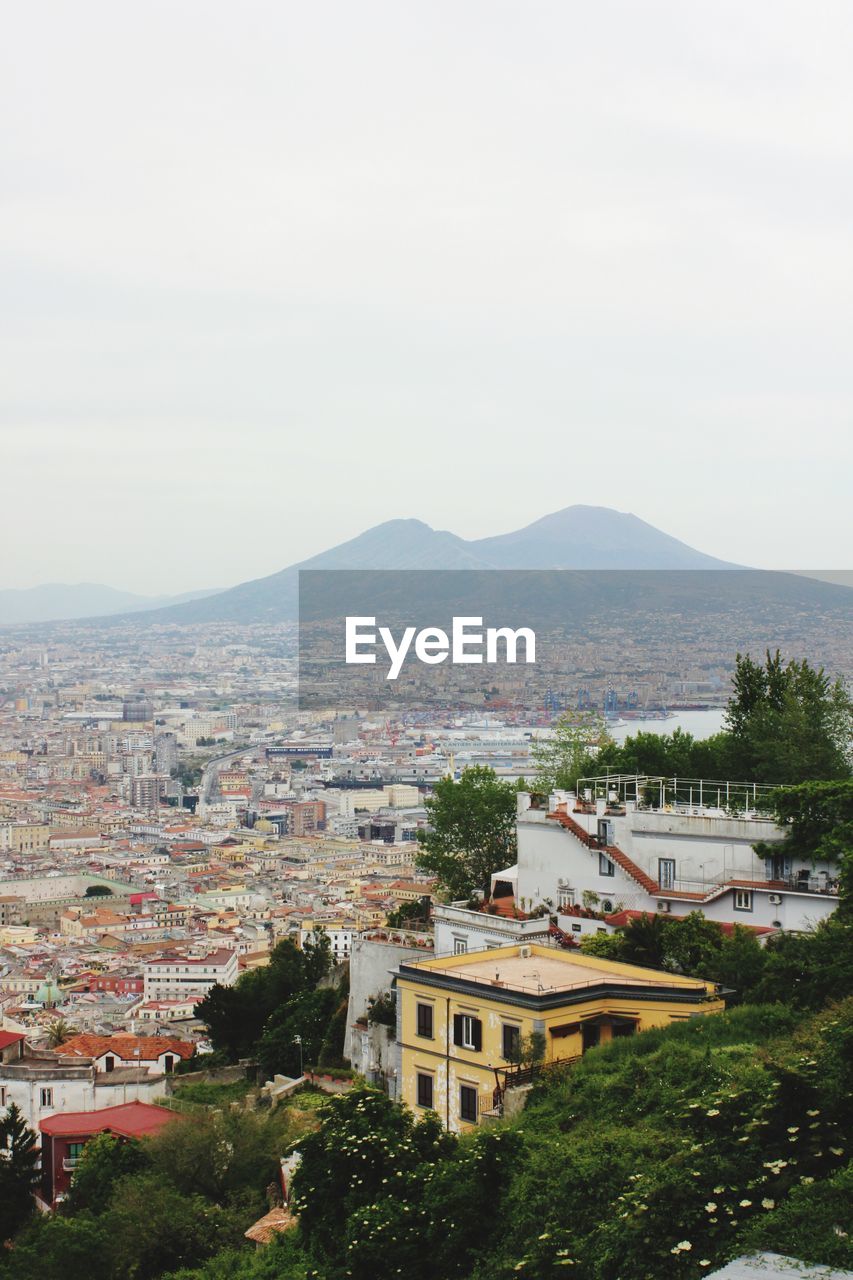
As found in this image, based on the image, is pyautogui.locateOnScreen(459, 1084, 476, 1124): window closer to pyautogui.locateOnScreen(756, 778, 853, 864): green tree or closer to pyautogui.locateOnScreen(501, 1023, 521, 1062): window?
pyautogui.locateOnScreen(501, 1023, 521, 1062): window

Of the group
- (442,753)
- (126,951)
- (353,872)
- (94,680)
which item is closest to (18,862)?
(353,872)

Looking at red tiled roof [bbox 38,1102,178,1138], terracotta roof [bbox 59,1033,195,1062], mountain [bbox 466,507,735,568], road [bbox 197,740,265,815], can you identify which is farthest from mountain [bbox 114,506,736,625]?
red tiled roof [bbox 38,1102,178,1138]

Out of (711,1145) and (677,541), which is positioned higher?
(677,541)

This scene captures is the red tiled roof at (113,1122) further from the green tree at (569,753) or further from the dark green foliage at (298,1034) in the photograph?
the green tree at (569,753)

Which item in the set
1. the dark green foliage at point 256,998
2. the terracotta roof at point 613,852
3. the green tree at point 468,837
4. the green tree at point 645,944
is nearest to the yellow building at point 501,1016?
the green tree at point 645,944

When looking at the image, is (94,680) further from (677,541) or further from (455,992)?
(455,992)

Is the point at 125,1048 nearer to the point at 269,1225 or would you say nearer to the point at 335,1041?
the point at 335,1041
